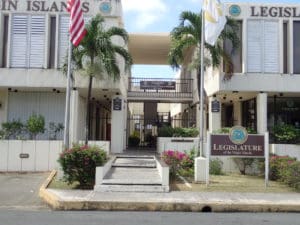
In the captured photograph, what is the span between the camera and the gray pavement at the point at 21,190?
1090 centimetres

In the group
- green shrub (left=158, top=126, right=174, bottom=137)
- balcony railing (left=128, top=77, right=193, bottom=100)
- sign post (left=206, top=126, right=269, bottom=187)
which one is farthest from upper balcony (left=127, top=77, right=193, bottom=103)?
sign post (left=206, top=126, right=269, bottom=187)

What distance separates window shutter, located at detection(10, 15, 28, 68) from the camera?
1967 centimetres

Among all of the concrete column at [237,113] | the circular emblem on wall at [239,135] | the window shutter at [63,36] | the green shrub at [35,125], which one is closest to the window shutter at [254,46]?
the concrete column at [237,113]

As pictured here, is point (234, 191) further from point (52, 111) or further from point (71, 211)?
point (52, 111)

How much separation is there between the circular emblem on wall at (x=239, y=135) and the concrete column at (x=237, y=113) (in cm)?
1041

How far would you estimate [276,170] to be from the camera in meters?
14.6

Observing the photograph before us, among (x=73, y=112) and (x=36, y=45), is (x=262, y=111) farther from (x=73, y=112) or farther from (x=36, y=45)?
(x=36, y=45)

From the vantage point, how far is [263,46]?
1977 centimetres

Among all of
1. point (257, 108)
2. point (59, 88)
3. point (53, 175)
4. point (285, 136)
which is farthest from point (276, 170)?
point (59, 88)

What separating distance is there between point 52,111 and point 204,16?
9.60m

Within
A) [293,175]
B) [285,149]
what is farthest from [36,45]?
[293,175]

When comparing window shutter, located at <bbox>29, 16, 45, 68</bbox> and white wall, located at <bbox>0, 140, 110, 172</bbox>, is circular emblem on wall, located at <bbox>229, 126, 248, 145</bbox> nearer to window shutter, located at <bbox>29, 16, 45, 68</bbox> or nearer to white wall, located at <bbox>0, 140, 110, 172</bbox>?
white wall, located at <bbox>0, 140, 110, 172</bbox>

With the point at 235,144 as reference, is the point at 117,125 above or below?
above

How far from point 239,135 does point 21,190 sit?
680 cm
